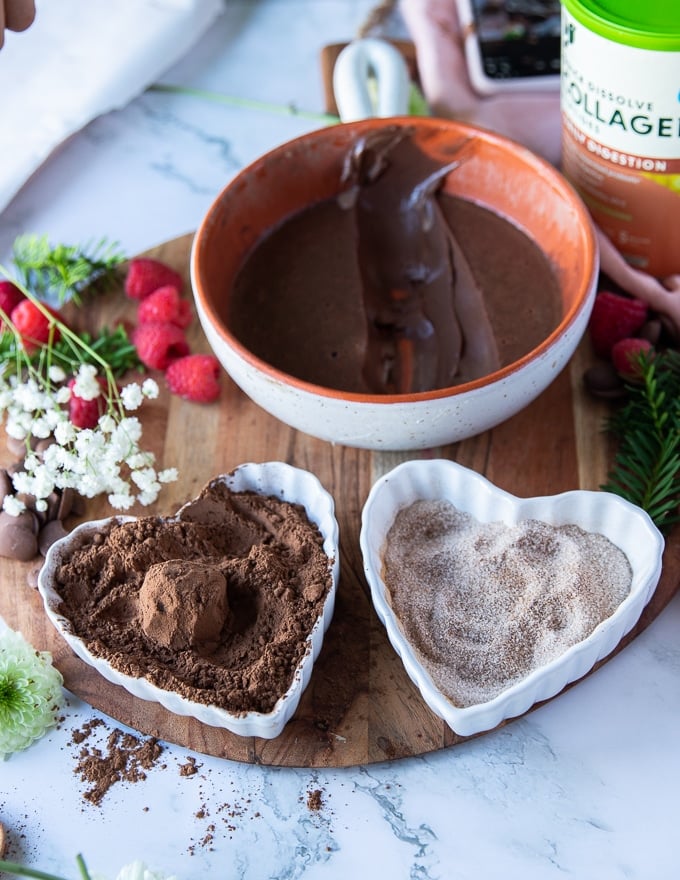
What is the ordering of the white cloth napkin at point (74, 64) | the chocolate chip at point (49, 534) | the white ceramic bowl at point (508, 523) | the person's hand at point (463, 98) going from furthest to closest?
the white cloth napkin at point (74, 64) → the person's hand at point (463, 98) → the chocolate chip at point (49, 534) → the white ceramic bowl at point (508, 523)

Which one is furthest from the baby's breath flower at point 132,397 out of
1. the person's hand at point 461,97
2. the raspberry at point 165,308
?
the person's hand at point 461,97

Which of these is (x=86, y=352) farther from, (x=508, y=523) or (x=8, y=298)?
(x=508, y=523)

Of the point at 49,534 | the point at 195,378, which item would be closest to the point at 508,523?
the point at 195,378

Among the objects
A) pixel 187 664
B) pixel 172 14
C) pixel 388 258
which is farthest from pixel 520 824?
pixel 172 14

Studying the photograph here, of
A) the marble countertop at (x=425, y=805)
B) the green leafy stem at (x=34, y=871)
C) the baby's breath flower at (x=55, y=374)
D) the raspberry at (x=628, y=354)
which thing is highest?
the baby's breath flower at (x=55, y=374)

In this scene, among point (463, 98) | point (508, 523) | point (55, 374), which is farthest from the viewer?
point (463, 98)

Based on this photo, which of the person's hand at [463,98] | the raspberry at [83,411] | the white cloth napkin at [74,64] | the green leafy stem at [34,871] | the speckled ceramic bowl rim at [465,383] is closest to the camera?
the green leafy stem at [34,871]

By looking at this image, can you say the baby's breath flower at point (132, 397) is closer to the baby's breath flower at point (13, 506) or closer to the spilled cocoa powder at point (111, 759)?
the baby's breath flower at point (13, 506)
